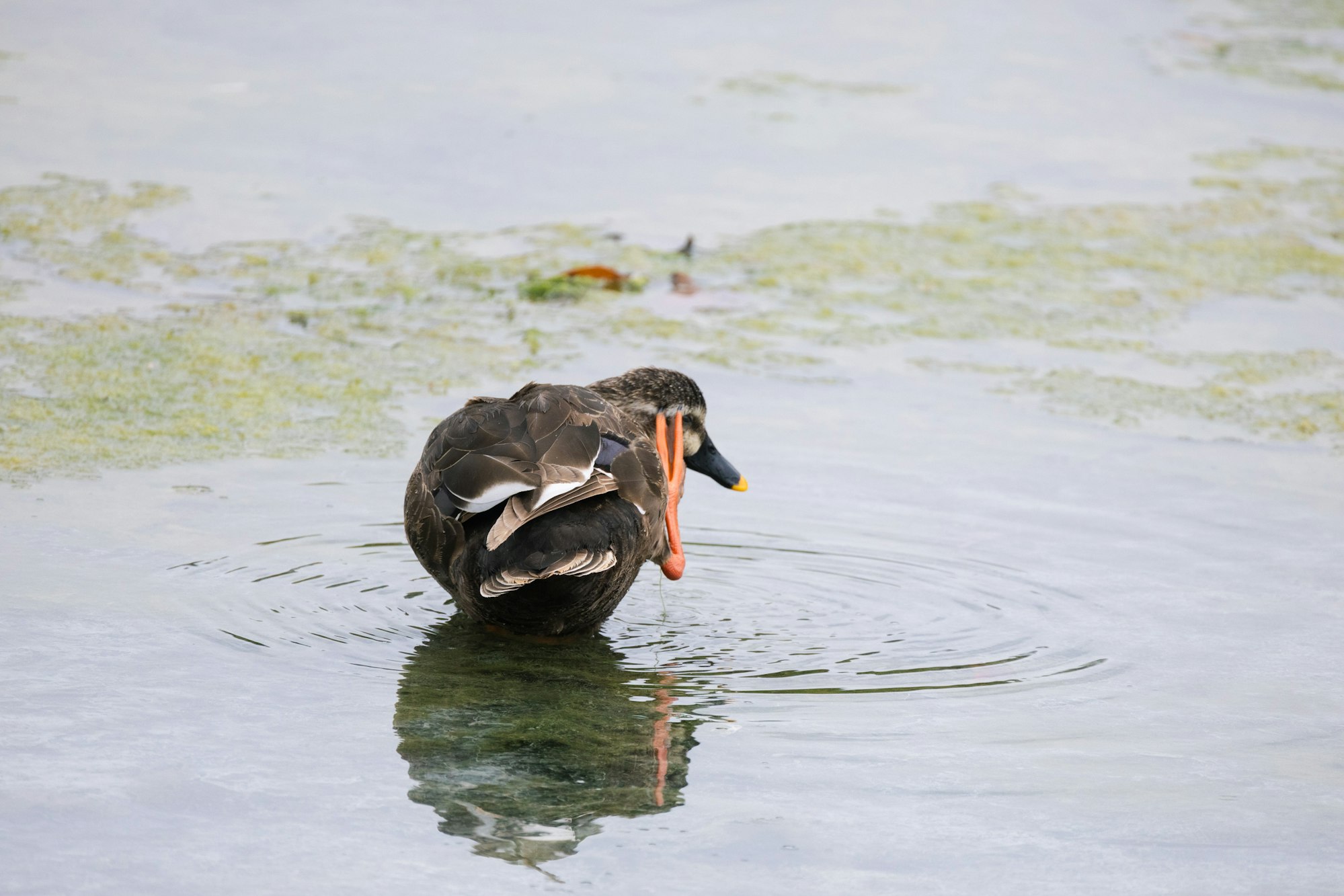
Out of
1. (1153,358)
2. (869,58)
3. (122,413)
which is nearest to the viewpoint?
(122,413)

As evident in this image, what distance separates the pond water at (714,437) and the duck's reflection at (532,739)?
0.02 meters

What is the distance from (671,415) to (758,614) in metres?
1.07

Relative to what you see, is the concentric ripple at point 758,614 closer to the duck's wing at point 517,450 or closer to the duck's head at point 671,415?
the duck's head at point 671,415

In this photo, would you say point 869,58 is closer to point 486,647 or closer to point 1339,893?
point 486,647

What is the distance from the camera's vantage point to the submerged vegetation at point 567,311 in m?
6.89

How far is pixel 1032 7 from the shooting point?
49.0ft

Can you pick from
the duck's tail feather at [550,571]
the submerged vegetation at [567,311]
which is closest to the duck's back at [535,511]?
the duck's tail feather at [550,571]

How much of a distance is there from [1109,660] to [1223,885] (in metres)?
1.53

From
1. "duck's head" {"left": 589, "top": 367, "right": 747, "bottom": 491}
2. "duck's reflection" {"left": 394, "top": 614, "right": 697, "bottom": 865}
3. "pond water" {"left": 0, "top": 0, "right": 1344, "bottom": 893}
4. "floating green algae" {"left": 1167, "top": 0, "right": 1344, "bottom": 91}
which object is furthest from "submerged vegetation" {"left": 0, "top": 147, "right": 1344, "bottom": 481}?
"floating green algae" {"left": 1167, "top": 0, "right": 1344, "bottom": 91}

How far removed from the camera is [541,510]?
4.57m

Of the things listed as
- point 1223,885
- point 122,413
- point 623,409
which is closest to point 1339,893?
point 1223,885

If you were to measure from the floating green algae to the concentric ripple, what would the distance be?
369 inches

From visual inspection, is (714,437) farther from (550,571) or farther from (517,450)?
(550,571)

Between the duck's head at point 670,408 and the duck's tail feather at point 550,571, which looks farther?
the duck's head at point 670,408
